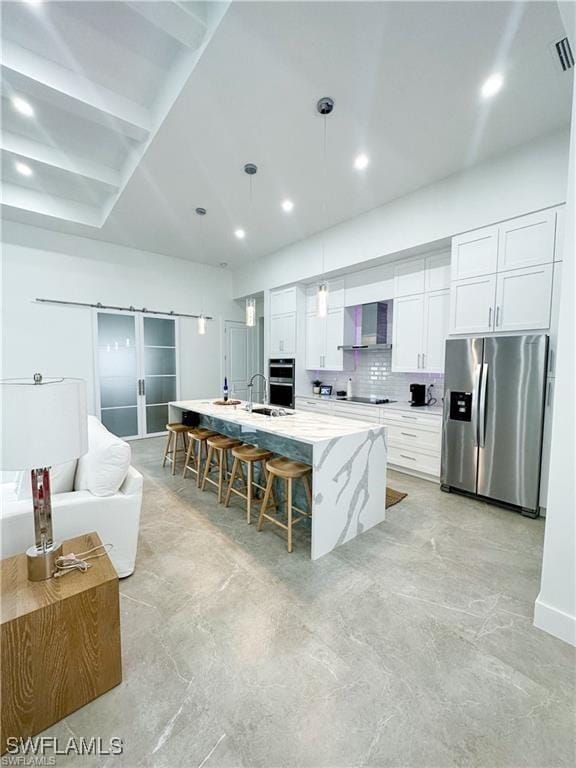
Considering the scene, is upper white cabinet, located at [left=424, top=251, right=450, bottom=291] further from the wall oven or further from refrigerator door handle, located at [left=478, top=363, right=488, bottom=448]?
the wall oven

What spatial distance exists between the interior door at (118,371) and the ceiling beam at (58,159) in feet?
7.31

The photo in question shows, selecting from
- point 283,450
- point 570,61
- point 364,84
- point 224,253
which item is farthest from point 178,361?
point 570,61

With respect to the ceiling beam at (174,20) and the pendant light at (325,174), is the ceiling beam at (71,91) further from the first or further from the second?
the pendant light at (325,174)

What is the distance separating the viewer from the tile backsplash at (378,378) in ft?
14.6

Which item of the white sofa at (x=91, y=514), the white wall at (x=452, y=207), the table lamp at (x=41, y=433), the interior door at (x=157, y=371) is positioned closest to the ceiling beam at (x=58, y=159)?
the interior door at (x=157, y=371)

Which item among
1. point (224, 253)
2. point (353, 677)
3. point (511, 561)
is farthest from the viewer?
point (224, 253)

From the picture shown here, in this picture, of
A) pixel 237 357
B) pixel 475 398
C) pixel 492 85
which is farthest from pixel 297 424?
pixel 237 357

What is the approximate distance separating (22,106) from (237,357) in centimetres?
491

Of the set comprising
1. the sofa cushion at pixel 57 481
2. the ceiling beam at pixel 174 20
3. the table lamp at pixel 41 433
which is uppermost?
the ceiling beam at pixel 174 20

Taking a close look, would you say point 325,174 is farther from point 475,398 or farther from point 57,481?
point 57,481

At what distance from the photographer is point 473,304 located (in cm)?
335

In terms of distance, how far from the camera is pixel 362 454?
102 inches

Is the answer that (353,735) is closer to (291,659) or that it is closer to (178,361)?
(291,659)

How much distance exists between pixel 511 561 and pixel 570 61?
11.3ft
